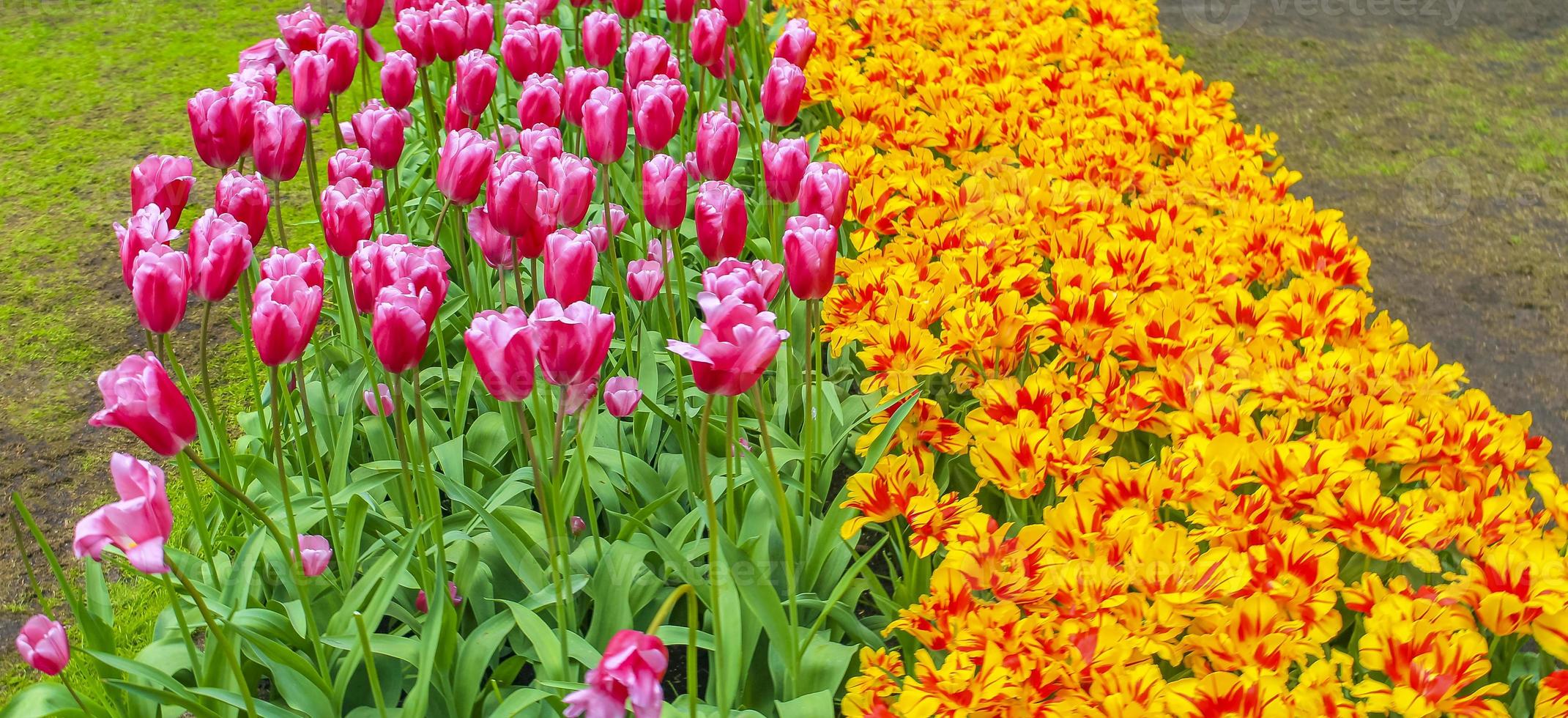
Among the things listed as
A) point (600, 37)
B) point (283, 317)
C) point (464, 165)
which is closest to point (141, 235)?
point (283, 317)

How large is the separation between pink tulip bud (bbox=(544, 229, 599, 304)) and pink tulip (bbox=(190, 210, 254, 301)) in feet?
1.20

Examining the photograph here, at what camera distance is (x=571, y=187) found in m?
1.85

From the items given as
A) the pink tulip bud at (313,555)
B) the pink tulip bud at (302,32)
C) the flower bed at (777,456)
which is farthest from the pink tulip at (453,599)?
the pink tulip bud at (302,32)

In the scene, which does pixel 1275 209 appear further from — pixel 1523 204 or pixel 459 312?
pixel 1523 204

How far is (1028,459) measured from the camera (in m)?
1.80

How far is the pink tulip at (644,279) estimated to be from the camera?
6.70 feet

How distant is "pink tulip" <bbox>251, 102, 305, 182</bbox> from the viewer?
1.91m

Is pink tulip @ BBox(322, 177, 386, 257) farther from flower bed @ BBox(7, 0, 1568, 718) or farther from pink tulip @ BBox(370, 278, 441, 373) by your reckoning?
pink tulip @ BBox(370, 278, 441, 373)

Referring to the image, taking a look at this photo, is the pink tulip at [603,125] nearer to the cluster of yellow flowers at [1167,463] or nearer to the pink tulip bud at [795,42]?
the cluster of yellow flowers at [1167,463]

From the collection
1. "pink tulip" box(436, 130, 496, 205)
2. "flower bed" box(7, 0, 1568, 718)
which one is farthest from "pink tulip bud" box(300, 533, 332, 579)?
"pink tulip" box(436, 130, 496, 205)

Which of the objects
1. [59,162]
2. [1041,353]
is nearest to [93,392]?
[59,162]

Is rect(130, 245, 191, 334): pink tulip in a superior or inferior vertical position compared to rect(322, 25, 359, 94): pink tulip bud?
inferior

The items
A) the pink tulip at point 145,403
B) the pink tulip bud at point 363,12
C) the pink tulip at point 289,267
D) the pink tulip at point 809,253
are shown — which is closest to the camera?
the pink tulip at point 145,403

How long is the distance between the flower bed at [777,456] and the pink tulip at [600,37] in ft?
0.05
